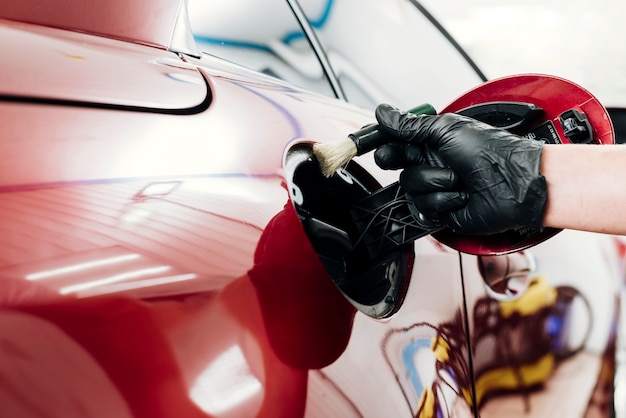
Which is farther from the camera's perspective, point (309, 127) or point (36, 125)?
point (309, 127)

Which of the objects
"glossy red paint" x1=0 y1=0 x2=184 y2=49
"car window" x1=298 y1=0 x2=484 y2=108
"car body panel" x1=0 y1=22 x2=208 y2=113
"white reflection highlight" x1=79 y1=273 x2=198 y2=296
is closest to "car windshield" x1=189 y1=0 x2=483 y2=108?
"car window" x1=298 y1=0 x2=484 y2=108

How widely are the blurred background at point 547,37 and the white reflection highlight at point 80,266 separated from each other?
4.07 meters

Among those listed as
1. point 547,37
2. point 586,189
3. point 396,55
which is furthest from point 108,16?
point 547,37

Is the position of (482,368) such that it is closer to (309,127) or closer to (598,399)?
(598,399)

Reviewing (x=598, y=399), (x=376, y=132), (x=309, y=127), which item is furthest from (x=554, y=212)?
(x=598, y=399)

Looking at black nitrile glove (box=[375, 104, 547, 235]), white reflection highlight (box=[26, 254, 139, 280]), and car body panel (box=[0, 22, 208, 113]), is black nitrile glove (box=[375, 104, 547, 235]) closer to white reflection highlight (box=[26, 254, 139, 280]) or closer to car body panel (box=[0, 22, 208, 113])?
car body panel (box=[0, 22, 208, 113])

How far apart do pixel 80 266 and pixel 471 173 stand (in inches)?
25.6

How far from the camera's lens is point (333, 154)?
0.89 metres

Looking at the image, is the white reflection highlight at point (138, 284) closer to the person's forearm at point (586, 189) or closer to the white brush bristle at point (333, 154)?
the white brush bristle at point (333, 154)

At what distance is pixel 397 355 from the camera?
833 millimetres

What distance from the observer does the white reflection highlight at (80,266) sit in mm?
507

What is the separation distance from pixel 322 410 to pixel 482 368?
1.86 feet

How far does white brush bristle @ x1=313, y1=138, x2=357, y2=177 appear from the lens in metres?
0.89

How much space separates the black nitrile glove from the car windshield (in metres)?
0.56
